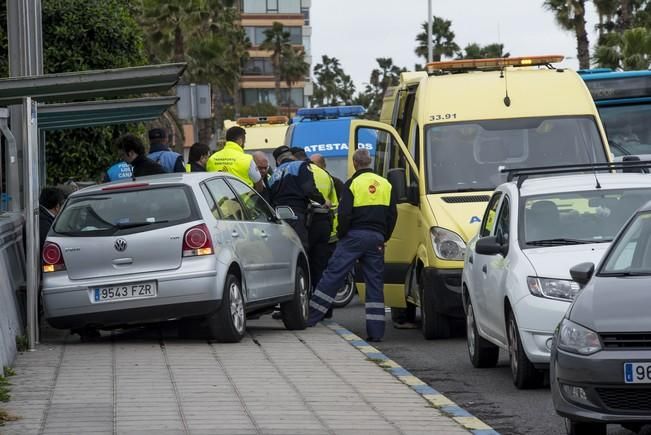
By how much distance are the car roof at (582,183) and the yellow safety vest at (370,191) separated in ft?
9.02

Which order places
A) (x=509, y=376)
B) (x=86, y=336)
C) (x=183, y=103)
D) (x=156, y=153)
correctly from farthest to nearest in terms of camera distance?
(x=183, y=103), (x=156, y=153), (x=86, y=336), (x=509, y=376)

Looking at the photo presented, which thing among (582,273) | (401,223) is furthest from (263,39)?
(582,273)

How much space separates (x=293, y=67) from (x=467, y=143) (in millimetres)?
100114

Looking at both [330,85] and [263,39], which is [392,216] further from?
[330,85]

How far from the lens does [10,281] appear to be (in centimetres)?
1404

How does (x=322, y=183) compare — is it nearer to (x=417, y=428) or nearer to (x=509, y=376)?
(x=509, y=376)

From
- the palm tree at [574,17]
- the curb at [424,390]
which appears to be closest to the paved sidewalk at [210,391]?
the curb at [424,390]

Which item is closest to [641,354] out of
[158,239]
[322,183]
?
[158,239]

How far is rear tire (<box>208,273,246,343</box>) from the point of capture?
1418cm

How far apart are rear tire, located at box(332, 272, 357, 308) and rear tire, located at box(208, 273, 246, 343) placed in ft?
19.7

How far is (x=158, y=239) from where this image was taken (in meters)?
14.0

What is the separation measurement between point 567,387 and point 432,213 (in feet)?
23.0

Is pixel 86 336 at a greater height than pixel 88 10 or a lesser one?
lesser

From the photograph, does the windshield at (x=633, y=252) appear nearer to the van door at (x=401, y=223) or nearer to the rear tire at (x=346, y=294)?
the van door at (x=401, y=223)
